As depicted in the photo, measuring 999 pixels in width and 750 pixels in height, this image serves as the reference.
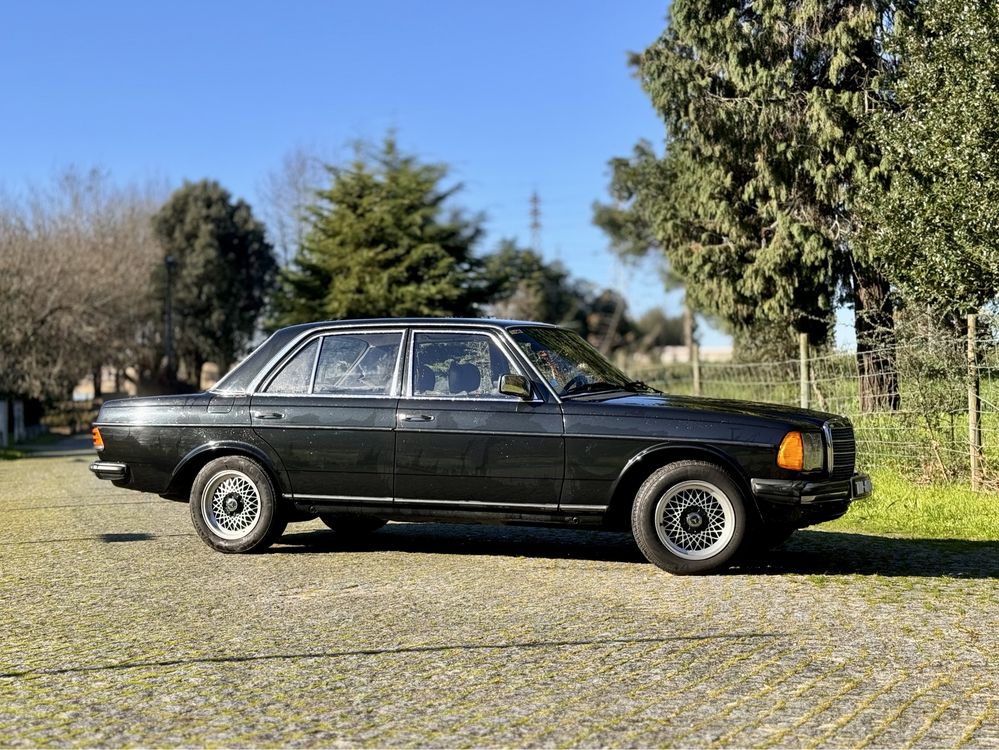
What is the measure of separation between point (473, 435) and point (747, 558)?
224 cm

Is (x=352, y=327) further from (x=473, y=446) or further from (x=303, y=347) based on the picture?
(x=473, y=446)

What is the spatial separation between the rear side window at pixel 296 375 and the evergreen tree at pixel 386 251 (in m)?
23.3

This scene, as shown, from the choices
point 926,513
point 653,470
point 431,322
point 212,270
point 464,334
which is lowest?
point 926,513

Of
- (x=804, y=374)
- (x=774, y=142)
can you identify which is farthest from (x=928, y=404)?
(x=774, y=142)

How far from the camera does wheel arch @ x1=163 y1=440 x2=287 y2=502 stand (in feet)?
30.1

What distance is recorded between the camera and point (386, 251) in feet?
110

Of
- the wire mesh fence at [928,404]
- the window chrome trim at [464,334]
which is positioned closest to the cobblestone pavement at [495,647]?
the window chrome trim at [464,334]

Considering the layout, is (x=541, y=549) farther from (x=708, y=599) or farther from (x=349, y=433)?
(x=708, y=599)

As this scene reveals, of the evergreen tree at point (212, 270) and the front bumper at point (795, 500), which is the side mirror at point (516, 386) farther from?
the evergreen tree at point (212, 270)

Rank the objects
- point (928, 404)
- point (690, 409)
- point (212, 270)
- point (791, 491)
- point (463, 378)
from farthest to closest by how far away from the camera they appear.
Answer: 1. point (212, 270)
2. point (928, 404)
3. point (463, 378)
4. point (690, 409)
5. point (791, 491)

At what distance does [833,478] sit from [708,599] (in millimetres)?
1532

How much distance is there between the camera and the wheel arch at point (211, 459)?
9.16 metres

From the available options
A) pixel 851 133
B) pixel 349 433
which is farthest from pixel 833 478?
pixel 851 133

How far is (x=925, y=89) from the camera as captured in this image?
15.8 m
